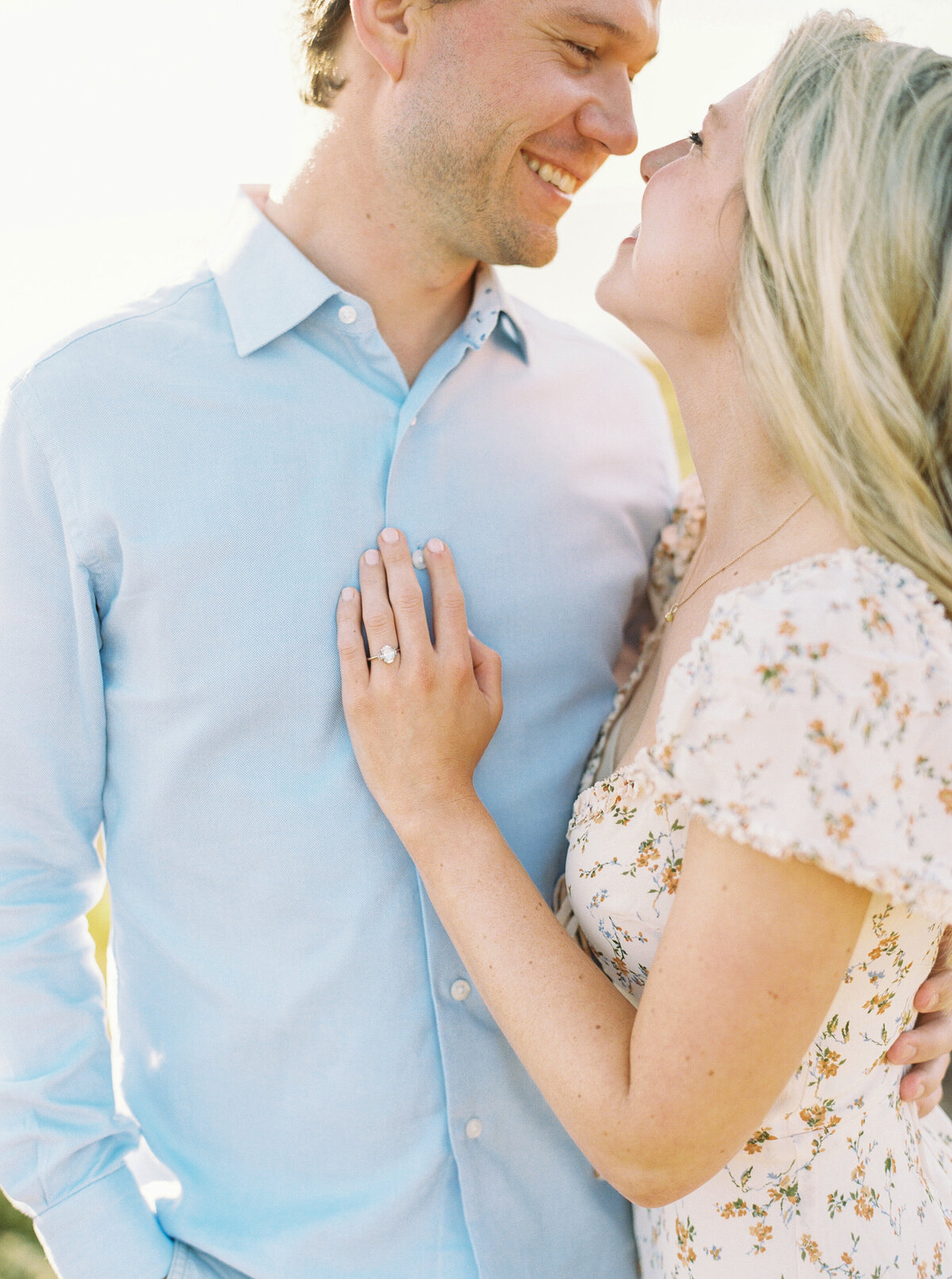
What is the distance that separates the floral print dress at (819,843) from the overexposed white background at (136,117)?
1427mm

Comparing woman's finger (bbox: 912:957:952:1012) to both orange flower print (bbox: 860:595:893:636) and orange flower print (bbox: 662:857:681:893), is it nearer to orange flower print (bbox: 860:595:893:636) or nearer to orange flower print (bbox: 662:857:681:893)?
orange flower print (bbox: 662:857:681:893)

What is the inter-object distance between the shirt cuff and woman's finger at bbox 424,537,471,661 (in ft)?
2.96

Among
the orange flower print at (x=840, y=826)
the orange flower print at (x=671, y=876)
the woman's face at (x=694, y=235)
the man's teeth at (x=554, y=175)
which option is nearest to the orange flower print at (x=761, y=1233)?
the orange flower print at (x=671, y=876)

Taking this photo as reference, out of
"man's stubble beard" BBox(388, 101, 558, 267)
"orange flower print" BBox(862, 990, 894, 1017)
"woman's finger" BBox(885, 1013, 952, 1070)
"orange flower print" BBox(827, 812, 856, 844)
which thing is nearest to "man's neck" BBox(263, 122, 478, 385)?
"man's stubble beard" BBox(388, 101, 558, 267)

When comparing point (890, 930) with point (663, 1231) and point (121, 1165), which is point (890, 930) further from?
point (121, 1165)

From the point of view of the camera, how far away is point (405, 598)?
4.41ft

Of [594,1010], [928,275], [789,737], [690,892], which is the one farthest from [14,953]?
[928,275]

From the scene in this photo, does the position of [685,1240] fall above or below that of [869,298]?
below

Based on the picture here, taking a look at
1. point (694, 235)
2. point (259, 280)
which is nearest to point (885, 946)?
point (694, 235)

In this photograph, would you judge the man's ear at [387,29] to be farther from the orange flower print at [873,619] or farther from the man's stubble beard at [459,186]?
the orange flower print at [873,619]

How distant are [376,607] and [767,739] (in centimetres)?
59

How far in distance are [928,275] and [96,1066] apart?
5.06 ft

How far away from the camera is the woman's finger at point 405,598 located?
1.33 meters

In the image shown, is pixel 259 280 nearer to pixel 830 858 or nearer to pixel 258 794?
pixel 258 794
